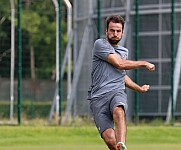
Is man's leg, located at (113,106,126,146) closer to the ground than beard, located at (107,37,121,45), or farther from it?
closer to the ground

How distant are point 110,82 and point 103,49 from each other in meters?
0.41

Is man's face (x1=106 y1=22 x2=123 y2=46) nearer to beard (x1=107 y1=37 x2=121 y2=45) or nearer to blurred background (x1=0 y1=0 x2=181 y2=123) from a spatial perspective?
beard (x1=107 y1=37 x2=121 y2=45)

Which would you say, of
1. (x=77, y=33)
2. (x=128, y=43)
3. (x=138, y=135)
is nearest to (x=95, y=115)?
(x=138, y=135)

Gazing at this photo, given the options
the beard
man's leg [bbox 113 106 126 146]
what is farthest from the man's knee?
the beard

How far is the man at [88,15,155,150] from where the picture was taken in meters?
9.72

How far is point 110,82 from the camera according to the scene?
9891 mm

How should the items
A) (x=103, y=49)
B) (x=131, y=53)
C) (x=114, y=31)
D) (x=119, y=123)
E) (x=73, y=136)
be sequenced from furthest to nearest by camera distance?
(x=131, y=53), (x=73, y=136), (x=103, y=49), (x=114, y=31), (x=119, y=123)

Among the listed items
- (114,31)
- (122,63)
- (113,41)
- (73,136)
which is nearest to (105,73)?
(122,63)

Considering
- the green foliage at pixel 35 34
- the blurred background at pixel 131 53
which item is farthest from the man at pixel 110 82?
the green foliage at pixel 35 34

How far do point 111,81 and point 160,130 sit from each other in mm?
9811

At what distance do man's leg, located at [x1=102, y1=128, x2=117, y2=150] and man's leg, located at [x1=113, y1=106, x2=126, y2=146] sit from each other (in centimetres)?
15

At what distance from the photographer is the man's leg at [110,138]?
975cm

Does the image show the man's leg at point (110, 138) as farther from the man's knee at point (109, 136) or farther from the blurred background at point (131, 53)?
the blurred background at point (131, 53)

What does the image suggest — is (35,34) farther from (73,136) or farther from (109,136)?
(109,136)
